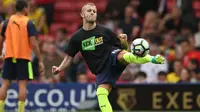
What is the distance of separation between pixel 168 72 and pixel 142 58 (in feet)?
24.4

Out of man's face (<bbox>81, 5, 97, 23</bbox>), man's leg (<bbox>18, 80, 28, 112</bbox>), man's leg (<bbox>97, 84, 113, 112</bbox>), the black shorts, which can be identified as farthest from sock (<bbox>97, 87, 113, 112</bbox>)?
the black shorts

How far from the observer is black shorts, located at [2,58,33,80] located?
1408 centimetres

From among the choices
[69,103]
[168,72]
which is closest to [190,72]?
[168,72]

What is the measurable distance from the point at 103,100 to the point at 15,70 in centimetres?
265

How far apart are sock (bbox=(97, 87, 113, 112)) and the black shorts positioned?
225 centimetres

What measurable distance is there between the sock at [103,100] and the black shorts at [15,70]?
2.25 m

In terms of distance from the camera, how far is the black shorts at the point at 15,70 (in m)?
14.1

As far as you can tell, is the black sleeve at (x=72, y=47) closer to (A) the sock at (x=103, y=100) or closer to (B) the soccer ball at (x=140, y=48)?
(A) the sock at (x=103, y=100)

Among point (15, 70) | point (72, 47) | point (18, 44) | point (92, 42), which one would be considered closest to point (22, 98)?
point (15, 70)

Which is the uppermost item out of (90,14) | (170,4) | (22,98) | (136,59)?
(170,4)

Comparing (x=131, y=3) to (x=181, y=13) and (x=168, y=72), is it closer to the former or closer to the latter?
(x=181, y=13)

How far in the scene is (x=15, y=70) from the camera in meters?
14.2

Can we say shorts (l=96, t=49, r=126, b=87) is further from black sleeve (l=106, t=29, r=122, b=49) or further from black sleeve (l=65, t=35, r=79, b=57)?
black sleeve (l=65, t=35, r=79, b=57)

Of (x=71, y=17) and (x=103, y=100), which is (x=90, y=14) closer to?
(x=103, y=100)
